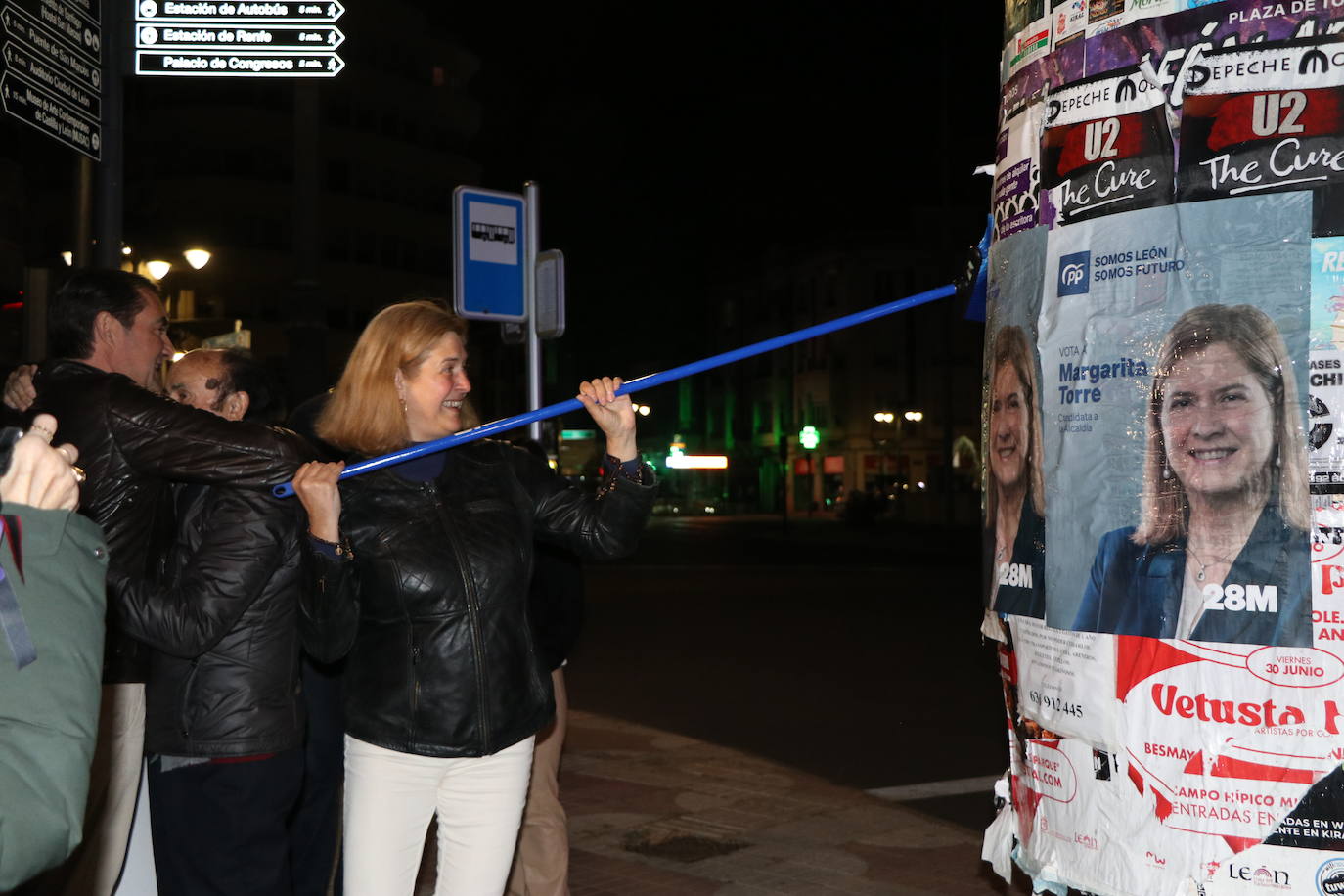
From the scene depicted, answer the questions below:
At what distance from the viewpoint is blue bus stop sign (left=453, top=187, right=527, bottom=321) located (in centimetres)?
679

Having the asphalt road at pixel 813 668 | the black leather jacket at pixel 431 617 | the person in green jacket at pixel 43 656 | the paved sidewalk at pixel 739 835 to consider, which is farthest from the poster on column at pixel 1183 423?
the asphalt road at pixel 813 668

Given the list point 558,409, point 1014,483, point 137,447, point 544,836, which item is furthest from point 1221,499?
point 544,836

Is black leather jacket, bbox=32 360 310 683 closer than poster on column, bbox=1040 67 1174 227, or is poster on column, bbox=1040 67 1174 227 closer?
poster on column, bbox=1040 67 1174 227

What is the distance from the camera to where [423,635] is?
3102 millimetres

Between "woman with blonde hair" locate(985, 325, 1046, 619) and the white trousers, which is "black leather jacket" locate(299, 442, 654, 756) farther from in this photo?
"woman with blonde hair" locate(985, 325, 1046, 619)

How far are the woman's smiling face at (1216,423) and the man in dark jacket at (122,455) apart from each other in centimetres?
212

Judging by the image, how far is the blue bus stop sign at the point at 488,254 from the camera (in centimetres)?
679

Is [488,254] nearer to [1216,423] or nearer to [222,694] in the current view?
[222,694]

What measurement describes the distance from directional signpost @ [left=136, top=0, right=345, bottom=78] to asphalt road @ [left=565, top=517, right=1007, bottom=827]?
4830 millimetres

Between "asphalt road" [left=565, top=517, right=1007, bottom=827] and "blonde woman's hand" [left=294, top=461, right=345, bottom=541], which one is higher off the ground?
"blonde woman's hand" [left=294, top=461, right=345, bottom=541]

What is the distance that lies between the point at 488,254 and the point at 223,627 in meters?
3.97

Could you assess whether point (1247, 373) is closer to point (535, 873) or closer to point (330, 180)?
point (535, 873)

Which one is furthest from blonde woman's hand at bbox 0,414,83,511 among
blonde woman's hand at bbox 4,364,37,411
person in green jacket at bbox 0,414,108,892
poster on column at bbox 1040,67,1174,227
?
blonde woman's hand at bbox 4,364,37,411

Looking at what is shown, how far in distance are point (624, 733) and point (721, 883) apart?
332 cm
